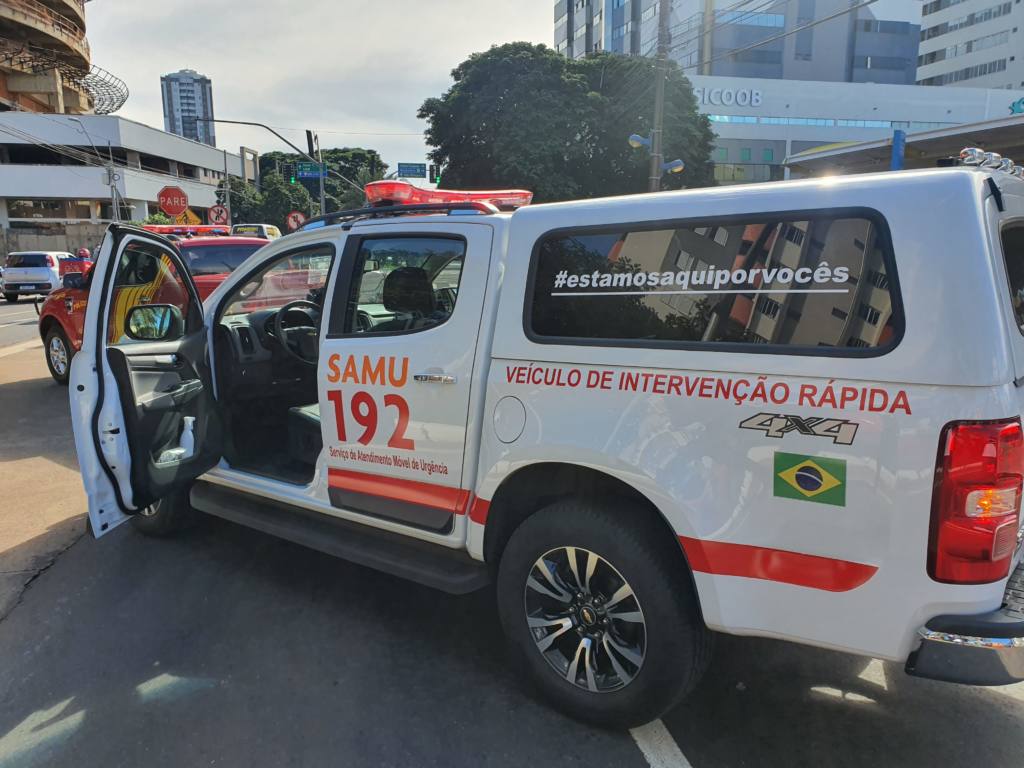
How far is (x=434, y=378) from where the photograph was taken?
298cm

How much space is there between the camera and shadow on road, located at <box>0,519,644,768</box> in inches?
101

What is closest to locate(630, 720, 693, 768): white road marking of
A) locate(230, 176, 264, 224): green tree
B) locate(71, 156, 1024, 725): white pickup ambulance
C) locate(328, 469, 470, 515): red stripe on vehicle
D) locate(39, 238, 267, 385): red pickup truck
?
locate(71, 156, 1024, 725): white pickup ambulance

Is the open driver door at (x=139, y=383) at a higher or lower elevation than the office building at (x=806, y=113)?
lower

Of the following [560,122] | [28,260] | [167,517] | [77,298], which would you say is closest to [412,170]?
[560,122]

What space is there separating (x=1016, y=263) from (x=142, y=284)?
404 centimetres

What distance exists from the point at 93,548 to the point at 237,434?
4.18ft

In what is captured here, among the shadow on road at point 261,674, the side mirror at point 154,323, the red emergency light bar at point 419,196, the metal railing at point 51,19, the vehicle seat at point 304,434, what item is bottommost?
the shadow on road at point 261,674

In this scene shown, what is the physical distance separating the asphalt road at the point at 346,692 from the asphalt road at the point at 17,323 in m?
12.8

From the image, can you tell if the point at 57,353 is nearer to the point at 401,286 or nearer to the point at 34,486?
the point at 34,486

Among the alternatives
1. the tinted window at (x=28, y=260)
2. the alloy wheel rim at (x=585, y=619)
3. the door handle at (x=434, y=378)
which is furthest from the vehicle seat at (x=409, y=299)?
the tinted window at (x=28, y=260)

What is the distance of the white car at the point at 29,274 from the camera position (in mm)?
24672

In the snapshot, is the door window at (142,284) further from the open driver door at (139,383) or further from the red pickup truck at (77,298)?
the red pickup truck at (77,298)

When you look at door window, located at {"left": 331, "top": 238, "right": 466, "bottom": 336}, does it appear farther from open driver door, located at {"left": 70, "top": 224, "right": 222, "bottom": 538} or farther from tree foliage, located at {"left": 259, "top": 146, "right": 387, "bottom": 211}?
tree foliage, located at {"left": 259, "top": 146, "right": 387, "bottom": 211}

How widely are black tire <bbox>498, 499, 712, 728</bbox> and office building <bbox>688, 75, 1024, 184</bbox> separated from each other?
58511mm
